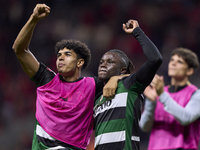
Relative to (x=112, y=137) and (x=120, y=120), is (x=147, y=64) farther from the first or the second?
(x=112, y=137)

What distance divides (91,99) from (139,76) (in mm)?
572

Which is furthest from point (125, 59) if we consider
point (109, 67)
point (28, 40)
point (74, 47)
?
point (28, 40)

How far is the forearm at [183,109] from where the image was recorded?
3.56 meters

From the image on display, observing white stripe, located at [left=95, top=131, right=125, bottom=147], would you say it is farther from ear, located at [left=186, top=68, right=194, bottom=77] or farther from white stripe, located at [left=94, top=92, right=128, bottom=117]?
ear, located at [left=186, top=68, right=194, bottom=77]

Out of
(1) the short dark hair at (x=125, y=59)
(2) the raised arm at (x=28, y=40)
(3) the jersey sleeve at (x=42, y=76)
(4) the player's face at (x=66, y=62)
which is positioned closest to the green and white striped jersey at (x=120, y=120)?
(1) the short dark hair at (x=125, y=59)

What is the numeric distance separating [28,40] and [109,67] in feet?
2.66

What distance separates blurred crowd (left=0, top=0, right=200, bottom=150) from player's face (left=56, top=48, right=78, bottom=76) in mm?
3513

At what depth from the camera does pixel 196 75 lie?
6.31 m

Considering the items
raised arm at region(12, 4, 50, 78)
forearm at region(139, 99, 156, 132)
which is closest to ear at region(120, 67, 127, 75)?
forearm at region(139, 99, 156, 132)

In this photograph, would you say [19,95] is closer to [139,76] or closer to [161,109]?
[161,109]

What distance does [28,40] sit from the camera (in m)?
3.20

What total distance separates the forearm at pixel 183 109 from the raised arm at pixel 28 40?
4.75 feet

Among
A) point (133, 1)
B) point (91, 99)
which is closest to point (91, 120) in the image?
point (91, 99)

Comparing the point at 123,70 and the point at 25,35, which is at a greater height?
the point at 25,35
